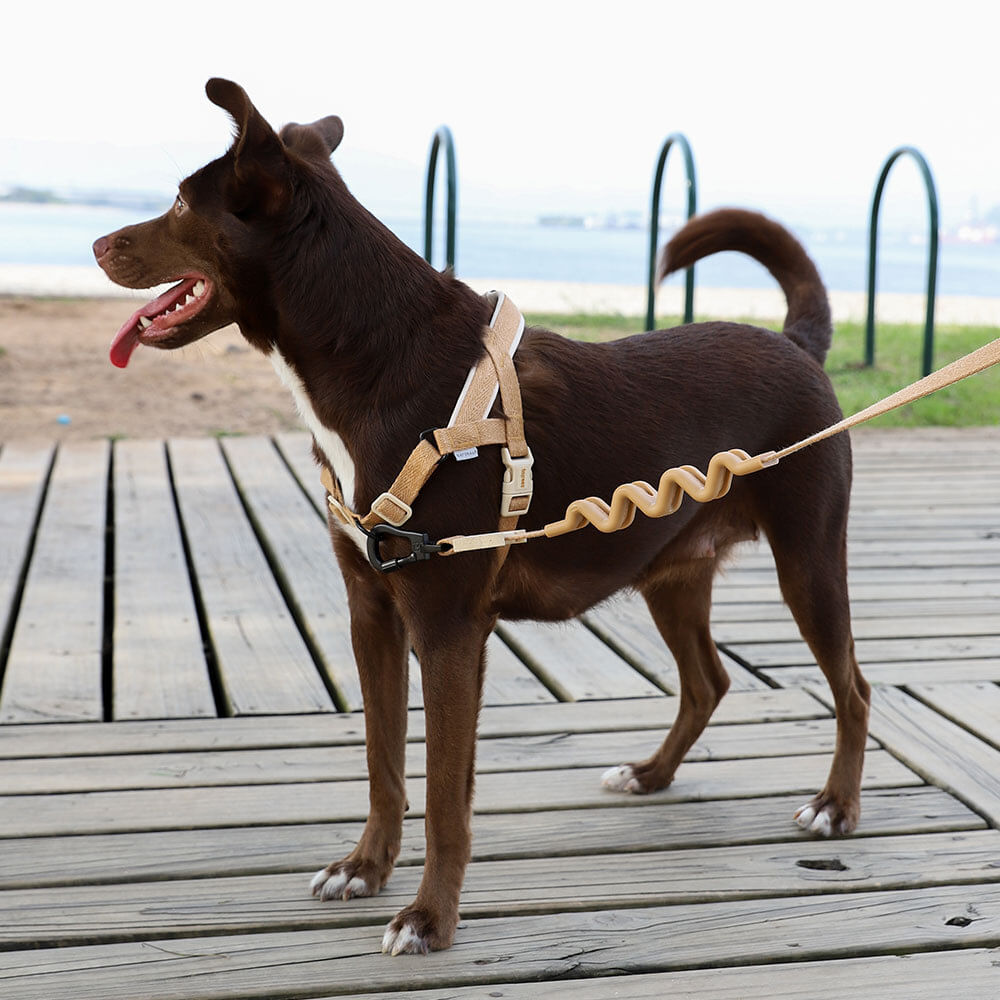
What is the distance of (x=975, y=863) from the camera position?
7.44 ft

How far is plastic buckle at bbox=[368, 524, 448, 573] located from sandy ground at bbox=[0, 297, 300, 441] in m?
3.72

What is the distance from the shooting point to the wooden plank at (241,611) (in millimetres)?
3045

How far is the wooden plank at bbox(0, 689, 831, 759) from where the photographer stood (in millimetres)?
2723

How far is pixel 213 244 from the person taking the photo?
1.93 metres

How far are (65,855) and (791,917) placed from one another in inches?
51.6

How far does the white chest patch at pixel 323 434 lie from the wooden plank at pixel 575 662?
1228 millimetres

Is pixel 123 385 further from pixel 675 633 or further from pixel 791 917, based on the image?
pixel 791 917

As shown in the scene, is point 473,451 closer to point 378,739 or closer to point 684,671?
point 378,739

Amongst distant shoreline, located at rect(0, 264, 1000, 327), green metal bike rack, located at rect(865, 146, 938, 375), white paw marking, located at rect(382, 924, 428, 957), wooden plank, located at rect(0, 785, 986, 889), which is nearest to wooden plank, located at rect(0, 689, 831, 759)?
wooden plank, located at rect(0, 785, 986, 889)

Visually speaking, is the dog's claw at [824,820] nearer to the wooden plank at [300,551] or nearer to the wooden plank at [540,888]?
the wooden plank at [540,888]

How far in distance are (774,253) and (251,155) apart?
4.25ft

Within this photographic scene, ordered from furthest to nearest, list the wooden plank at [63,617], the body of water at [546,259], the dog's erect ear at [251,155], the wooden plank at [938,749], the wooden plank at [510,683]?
the body of water at [546,259]
the wooden plank at [510,683]
the wooden plank at [63,617]
the wooden plank at [938,749]
the dog's erect ear at [251,155]

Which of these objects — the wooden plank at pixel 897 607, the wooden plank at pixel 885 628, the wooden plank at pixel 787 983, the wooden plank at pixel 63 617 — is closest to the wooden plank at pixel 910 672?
the wooden plank at pixel 885 628

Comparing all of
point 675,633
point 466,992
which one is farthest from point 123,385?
point 466,992
